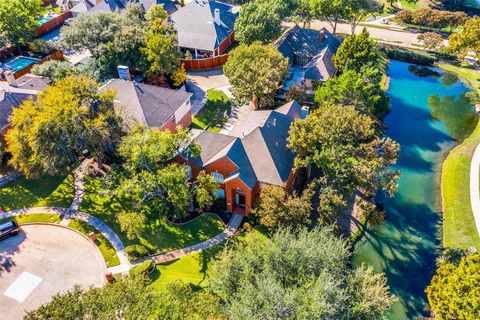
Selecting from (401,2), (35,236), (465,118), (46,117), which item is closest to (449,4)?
(401,2)

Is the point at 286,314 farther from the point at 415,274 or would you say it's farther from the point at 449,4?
the point at 449,4

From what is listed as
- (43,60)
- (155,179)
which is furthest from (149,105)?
(43,60)

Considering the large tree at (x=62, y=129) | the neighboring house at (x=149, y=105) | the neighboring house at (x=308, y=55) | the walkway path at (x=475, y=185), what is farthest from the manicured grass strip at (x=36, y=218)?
the walkway path at (x=475, y=185)

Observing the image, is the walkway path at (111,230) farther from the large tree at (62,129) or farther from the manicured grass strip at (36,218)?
the large tree at (62,129)

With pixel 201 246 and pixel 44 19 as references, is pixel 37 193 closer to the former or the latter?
pixel 201 246

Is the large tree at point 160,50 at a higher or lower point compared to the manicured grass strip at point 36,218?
higher

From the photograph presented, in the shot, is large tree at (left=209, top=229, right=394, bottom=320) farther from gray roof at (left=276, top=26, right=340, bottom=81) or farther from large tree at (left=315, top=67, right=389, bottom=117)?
gray roof at (left=276, top=26, right=340, bottom=81)
